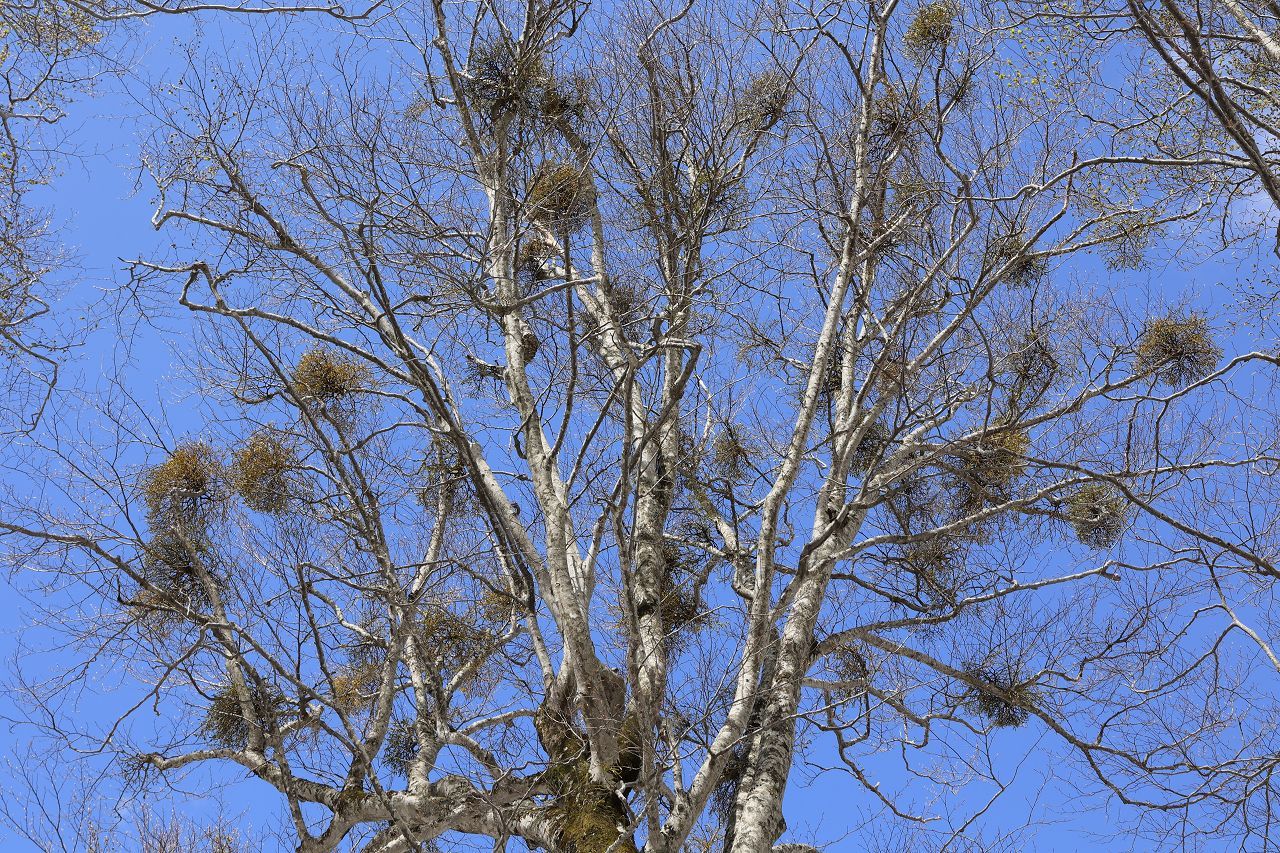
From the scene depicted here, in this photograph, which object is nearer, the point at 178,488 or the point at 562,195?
the point at 562,195

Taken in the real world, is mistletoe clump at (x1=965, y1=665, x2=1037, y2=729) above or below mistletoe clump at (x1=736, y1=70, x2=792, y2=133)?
below

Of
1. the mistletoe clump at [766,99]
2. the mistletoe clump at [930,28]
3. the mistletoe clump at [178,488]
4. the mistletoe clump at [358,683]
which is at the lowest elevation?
the mistletoe clump at [358,683]

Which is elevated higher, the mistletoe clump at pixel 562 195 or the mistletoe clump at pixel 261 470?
the mistletoe clump at pixel 562 195

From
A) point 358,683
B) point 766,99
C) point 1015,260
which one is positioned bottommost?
point 358,683

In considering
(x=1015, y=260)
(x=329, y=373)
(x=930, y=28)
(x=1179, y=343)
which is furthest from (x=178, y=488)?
(x=1179, y=343)

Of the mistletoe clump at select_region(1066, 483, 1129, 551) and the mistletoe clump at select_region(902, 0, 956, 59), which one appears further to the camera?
the mistletoe clump at select_region(902, 0, 956, 59)

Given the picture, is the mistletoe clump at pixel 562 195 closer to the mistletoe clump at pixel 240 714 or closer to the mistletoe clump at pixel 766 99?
the mistletoe clump at pixel 766 99

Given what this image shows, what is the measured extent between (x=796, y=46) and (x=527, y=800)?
4.47 meters

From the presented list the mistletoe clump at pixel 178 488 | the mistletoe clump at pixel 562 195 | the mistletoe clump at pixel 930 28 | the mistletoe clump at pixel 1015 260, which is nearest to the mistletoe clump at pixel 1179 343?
the mistletoe clump at pixel 1015 260

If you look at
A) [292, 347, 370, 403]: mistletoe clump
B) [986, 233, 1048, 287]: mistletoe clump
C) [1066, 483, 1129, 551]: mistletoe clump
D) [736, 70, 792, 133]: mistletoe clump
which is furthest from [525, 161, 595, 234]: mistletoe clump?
[1066, 483, 1129, 551]: mistletoe clump

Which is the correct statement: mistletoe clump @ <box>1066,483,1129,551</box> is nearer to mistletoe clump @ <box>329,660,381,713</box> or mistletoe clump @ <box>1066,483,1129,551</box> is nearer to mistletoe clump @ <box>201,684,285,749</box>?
mistletoe clump @ <box>329,660,381,713</box>

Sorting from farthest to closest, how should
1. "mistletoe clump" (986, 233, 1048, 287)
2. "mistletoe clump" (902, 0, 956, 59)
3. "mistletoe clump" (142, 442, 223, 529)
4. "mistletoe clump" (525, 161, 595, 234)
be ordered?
"mistletoe clump" (902, 0, 956, 59) < "mistletoe clump" (142, 442, 223, 529) < "mistletoe clump" (525, 161, 595, 234) < "mistletoe clump" (986, 233, 1048, 287)

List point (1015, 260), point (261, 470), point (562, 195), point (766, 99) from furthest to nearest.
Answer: point (261, 470)
point (766, 99)
point (562, 195)
point (1015, 260)

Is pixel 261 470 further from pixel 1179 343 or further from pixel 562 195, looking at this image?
pixel 1179 343
